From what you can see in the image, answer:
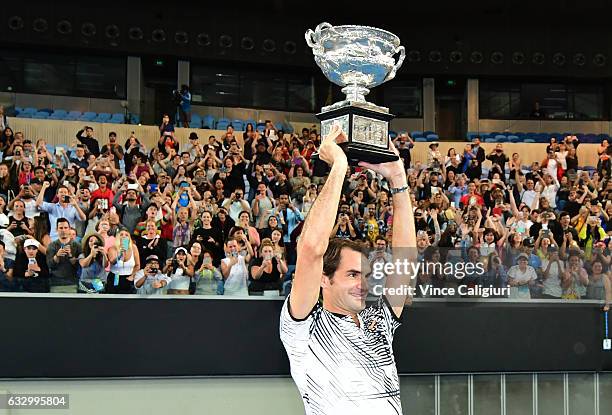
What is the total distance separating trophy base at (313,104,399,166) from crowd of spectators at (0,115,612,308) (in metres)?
0.17

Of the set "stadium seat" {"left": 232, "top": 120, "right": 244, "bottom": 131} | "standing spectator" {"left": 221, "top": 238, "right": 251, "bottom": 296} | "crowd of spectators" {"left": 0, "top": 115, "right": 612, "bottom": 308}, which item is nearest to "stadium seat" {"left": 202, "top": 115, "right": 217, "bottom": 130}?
"stadium seat" {"left": 232, "top": 120, "right": 244, "bottom": 131}

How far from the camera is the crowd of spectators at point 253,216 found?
19.4 feet

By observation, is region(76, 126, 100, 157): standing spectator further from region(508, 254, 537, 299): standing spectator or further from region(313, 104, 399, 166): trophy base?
region(313, 104, 399, 166): trophy base

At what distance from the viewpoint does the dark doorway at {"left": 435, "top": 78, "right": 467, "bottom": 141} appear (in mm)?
20172

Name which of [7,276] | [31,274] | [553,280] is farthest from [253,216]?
[553,280]

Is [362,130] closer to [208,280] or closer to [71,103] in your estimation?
[208,280]

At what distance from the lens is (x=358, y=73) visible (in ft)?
10.5

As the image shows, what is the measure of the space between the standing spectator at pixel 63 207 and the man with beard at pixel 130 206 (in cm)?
43

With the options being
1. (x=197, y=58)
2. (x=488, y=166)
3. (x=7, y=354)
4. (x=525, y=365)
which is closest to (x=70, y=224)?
(x=7, y=354)

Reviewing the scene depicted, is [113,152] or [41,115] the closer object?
[113,152]

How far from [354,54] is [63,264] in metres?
3.53

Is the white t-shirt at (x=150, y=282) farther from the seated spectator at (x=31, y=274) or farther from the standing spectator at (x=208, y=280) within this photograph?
the seated spectator at (x=31, y=274)

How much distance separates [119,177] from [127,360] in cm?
410

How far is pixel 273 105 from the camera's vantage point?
19703 millimetres
